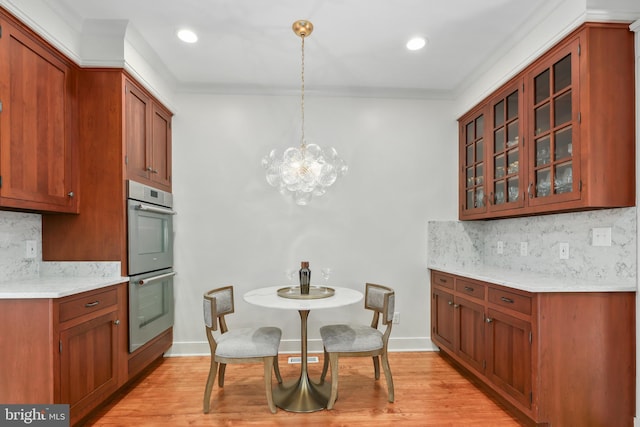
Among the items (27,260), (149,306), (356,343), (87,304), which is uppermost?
(27,260)

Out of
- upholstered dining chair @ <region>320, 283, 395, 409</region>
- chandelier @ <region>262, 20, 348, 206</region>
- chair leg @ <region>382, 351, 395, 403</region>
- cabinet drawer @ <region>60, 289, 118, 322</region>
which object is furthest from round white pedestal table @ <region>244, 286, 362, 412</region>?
cabinet drawer @ <region>60, 289, 118, 322</region>

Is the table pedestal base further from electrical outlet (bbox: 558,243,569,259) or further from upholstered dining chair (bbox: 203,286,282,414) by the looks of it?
electrical outlet (bbox: 558,243,569,259)

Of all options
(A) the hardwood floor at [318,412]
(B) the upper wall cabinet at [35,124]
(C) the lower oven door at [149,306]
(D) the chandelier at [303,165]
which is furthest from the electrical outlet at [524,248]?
(B) the upper wall cabinet at [35,124]

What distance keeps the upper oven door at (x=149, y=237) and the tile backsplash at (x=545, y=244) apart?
2.62 metres

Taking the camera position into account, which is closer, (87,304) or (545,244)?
(87,304)

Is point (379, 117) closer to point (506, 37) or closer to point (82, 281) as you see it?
point (506, 37)

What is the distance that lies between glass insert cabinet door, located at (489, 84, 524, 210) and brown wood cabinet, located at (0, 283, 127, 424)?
10.1 feet

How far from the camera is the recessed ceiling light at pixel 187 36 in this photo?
2709mm

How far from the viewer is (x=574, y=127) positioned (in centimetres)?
220

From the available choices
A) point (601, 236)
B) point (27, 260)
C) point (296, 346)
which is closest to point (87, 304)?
point (27, 260)

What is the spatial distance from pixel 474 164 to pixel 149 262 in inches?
122

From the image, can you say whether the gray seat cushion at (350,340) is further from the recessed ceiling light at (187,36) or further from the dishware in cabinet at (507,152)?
the recessed ceiling light at (187,36)

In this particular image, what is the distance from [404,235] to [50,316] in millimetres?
2999

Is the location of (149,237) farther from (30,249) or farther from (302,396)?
(302,396)
